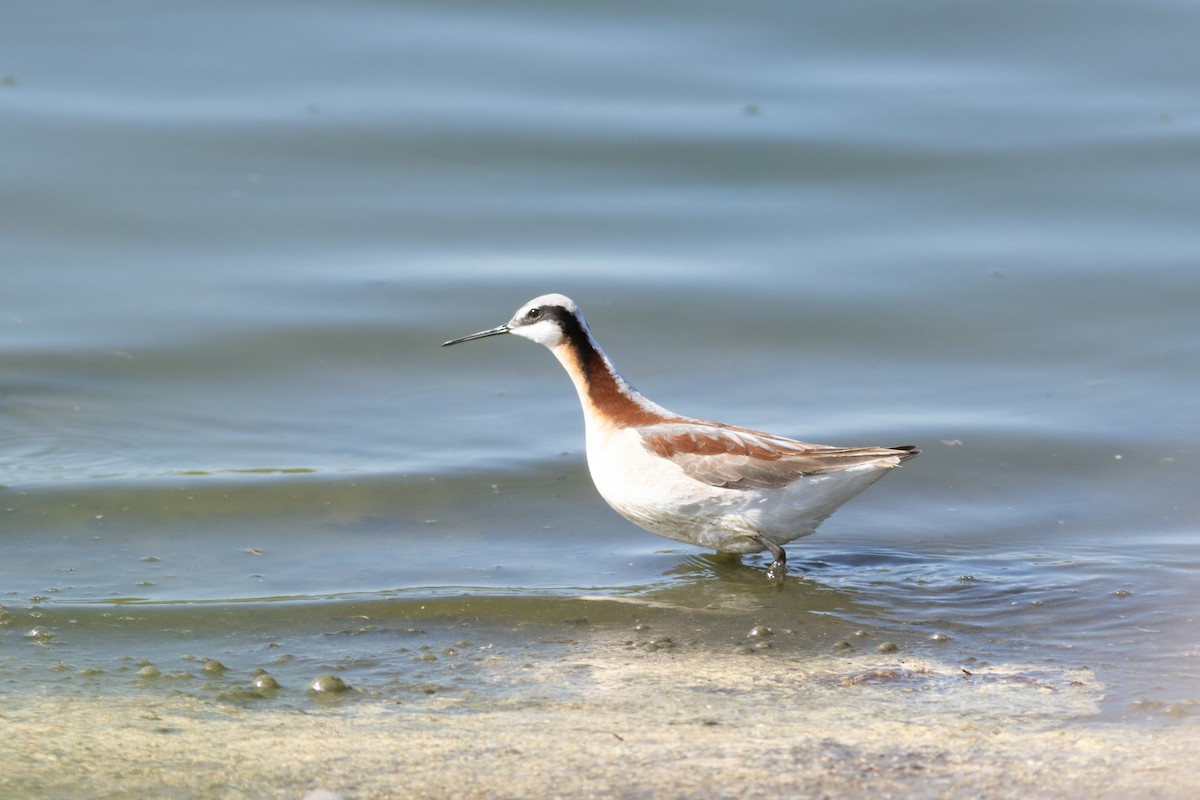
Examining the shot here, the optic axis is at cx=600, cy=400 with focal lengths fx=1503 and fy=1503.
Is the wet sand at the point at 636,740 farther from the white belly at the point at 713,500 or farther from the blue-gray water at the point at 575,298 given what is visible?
the white belly at the point at 713,500

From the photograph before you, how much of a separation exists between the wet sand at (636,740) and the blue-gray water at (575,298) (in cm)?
65

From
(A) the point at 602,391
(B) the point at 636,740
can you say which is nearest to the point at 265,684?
(B) the point at 636,740

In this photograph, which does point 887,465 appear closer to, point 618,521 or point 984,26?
point 618,521

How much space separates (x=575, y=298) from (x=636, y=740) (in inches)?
318

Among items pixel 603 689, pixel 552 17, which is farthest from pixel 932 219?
pixel 603 689

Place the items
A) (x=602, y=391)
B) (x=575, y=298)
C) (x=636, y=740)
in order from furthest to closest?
(x=575, y=298) → (x=602, y=391) → (x=636, y=740)

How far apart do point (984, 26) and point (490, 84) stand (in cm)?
602

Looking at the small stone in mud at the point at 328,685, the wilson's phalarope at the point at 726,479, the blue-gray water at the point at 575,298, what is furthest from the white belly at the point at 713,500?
the small stone in mud at the point at 328,685

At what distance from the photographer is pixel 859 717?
19.7 ft

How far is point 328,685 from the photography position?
6.47 metres

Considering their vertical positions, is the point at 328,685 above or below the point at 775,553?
below

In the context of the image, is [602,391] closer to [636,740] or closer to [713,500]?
[713,500]

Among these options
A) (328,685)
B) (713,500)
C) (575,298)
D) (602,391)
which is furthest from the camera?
(575,298)

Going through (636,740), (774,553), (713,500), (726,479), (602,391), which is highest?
(602,391)
